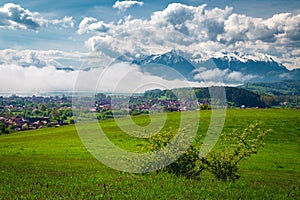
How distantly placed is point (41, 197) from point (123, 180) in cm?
573

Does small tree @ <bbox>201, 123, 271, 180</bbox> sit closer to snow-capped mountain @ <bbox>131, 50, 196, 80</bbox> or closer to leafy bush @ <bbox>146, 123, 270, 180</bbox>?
leafy bush @ <bbox>146, 123, 270, 180</bbox>

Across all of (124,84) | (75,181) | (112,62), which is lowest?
(75,181)

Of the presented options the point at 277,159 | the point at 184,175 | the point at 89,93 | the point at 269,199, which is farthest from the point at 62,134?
the point at 269,199

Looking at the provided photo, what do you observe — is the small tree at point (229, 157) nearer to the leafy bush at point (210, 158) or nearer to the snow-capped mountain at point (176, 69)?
the leafy bush at point (210, 158)

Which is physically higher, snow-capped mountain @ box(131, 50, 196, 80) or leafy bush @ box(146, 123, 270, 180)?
snow-capped mountain @ box(131, 50, 196, 80)

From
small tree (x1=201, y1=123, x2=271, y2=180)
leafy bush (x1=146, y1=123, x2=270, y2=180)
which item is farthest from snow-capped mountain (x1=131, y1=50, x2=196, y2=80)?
small tree (x1=201, y1=123, x2=271, y2=180)

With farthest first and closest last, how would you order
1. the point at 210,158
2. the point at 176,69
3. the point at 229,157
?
the point at 176,69 → the point at 210,158 → the point at 229,157

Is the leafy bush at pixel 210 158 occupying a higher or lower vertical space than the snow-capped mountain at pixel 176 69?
lower

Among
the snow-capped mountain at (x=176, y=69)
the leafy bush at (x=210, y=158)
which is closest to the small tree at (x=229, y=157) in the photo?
the leafy bush at (x=210, y=158)

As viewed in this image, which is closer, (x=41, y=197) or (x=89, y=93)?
(x=41, y=197)

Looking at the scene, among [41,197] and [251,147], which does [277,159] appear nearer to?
[251,147]

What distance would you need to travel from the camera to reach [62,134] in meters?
64.9

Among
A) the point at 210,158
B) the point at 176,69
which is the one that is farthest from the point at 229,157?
the point at 176,69

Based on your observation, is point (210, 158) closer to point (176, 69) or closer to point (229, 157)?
point (229, 157)
